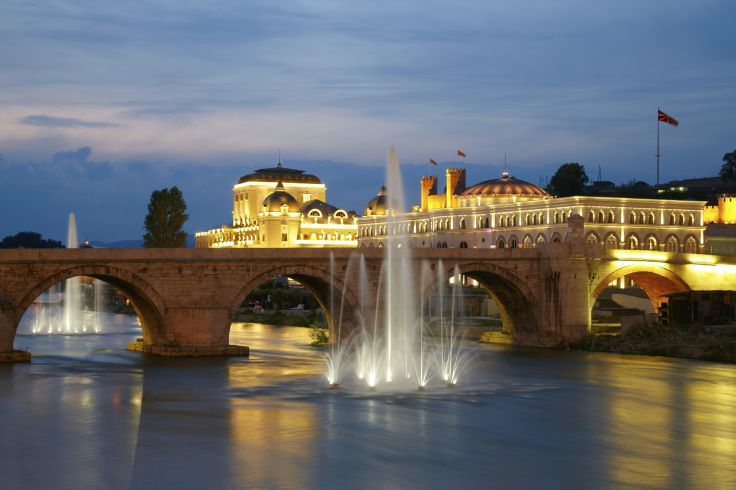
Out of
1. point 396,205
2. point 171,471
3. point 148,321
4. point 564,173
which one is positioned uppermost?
point 564,173

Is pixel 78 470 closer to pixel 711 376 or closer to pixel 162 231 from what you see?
pixel 711 376

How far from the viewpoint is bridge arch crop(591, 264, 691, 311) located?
173 ft

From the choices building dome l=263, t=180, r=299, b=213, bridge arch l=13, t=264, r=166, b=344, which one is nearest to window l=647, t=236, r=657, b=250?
building dome l=263, t=180, r=299, b=213

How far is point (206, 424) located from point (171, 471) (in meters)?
5.47

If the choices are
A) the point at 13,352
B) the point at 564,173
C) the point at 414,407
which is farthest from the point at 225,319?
the point at 564,173

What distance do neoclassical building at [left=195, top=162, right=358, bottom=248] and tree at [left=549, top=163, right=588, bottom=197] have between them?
77.2 ft

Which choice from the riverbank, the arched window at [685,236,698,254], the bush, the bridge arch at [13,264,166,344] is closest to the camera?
the bridge arch at [13,264,166,344]

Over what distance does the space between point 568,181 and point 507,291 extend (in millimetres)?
72564

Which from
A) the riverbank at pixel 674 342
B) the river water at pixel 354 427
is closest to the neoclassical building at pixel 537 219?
the riverbank at pixel 674 342

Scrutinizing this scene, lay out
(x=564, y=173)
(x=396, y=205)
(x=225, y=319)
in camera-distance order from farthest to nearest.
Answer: (x=564, y=173) → (x=225, y=319) → (x=396, y=205)

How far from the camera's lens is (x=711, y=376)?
39.8 m

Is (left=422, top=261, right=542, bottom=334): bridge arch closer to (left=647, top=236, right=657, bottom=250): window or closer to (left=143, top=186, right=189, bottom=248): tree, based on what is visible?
(left=143, top=186, right=189, bottom=248): tree

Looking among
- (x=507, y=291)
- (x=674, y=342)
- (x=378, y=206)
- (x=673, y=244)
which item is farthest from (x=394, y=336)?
(x=378, y=206)

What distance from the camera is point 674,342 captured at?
47031mm
